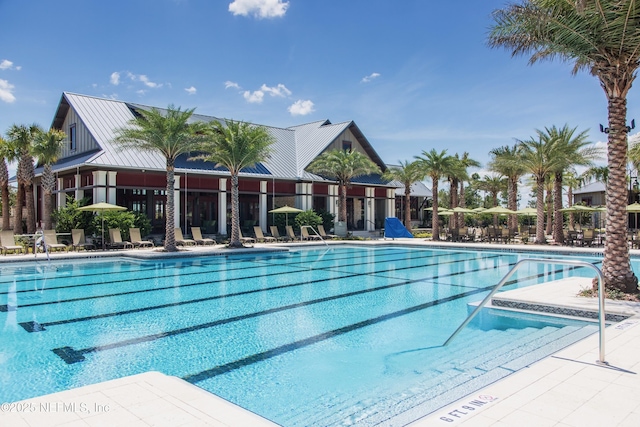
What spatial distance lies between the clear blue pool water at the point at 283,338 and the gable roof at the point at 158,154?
10681mm

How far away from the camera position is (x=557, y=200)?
77.6 feet

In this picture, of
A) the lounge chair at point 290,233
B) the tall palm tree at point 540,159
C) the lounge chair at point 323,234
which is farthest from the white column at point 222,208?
the tall palm tree at point 540,159

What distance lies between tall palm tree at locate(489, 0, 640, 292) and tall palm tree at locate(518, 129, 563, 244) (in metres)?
13.9

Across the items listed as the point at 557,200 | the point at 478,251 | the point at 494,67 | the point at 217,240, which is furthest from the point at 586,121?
the point at 217,240

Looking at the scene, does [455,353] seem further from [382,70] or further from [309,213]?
[309,213]

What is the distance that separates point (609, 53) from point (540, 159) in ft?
48.9

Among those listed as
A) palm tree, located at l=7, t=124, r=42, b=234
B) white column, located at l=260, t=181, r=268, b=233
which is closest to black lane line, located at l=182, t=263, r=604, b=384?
white column, located at l=260, t=181, r=268, b=233

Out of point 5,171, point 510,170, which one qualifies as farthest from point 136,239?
point 510,170

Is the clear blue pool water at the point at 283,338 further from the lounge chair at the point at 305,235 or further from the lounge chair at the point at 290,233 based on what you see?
the lounge chair at the point at 305,235

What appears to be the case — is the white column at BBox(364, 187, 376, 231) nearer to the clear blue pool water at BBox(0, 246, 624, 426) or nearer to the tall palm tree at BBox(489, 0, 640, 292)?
the clear blue pool water at BBox(0, 246, 624, 426)

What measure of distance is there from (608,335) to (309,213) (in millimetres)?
22722

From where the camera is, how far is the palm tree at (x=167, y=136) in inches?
750

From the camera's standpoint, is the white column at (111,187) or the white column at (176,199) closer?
the white column at (111,187)

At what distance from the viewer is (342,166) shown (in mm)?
28750
